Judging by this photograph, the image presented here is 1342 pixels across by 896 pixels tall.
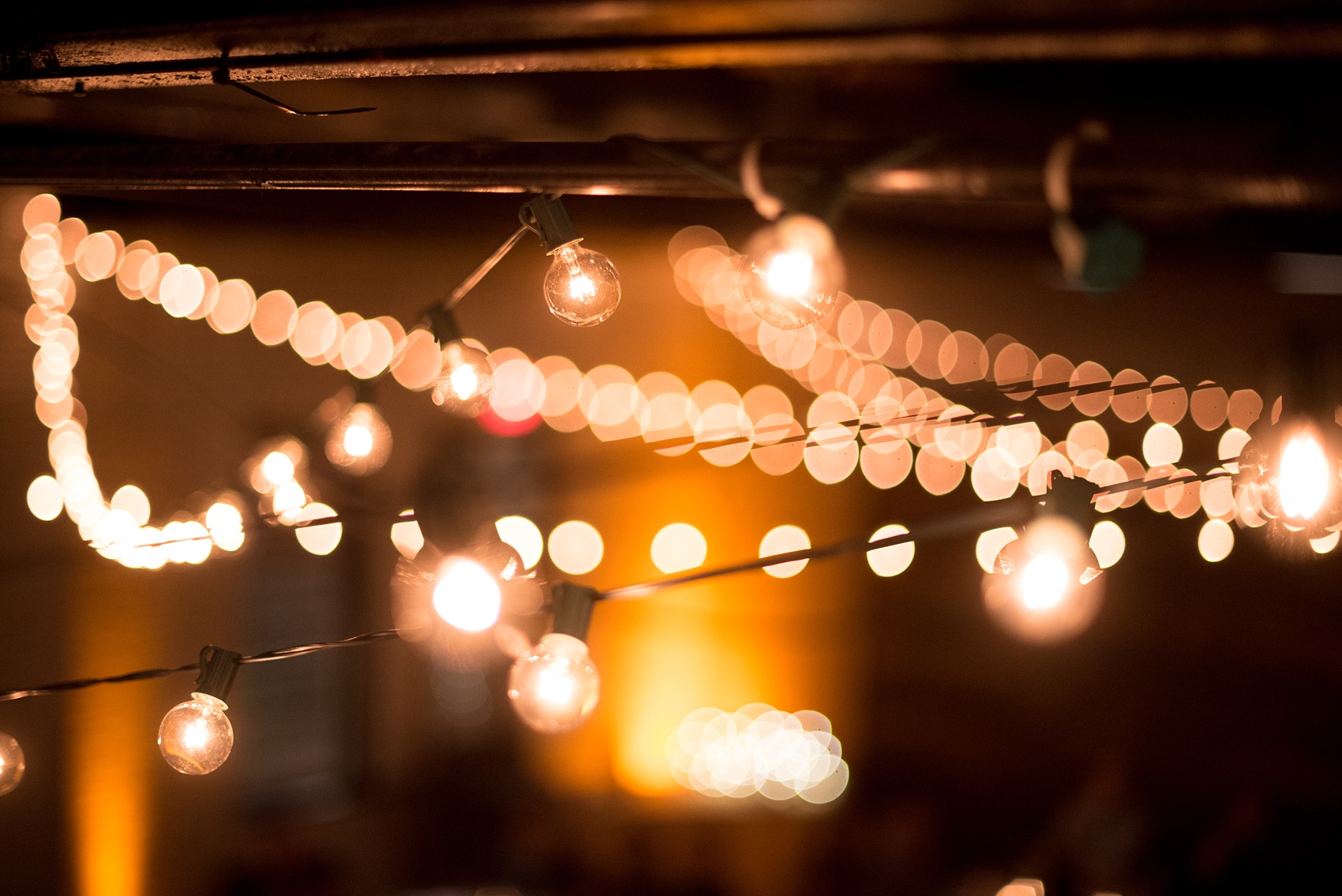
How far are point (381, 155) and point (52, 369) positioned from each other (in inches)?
131

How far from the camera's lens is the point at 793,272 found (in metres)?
1.11

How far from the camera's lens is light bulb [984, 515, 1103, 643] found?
1.40 metres

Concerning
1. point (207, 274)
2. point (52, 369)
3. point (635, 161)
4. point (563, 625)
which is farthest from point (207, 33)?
point (207, 274)

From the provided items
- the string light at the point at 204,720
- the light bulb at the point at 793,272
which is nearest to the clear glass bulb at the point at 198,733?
the string light at the point at 204,720

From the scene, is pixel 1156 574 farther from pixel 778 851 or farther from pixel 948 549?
pixel 778 851

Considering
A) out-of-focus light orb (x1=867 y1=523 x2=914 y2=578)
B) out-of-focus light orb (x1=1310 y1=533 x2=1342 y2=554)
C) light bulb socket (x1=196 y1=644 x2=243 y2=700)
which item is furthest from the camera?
out-of-focus light orb (x1=867 y1=523 x2=914 y2=578)

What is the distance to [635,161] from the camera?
3.93 ft

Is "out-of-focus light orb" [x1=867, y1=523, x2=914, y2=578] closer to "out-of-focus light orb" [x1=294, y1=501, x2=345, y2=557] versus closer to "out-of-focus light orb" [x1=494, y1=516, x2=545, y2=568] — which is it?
"out-of-focus light orb" [x1=494, y1=516, x2=545, y2=568]

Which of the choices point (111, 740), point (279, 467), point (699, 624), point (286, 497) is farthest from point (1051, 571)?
point (699, 624)

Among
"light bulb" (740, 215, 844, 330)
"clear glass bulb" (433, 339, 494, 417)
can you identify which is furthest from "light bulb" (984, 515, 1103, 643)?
"clear glass bulb" (433, 339, 494, 417)

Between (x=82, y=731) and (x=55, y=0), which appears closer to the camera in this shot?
(x=55, y=0)

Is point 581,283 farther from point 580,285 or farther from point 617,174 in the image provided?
point 617,174

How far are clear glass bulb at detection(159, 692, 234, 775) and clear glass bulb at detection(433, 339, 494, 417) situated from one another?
2.27 feet

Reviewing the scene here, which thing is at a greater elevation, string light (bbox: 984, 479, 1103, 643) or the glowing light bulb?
the glowing light bulb
